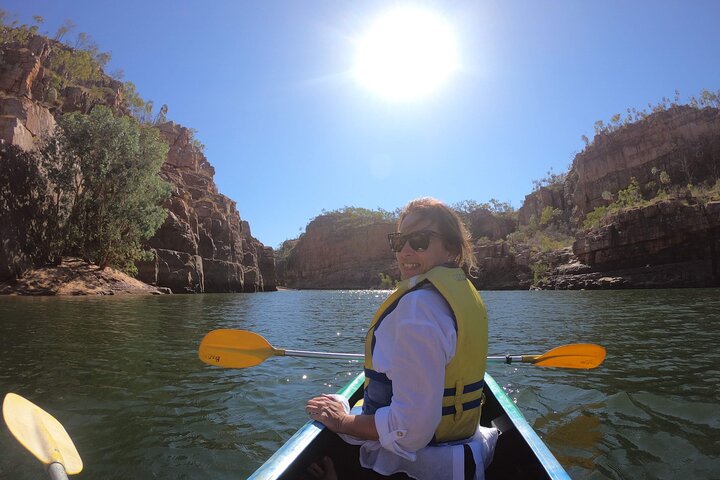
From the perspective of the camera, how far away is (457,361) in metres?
1.68

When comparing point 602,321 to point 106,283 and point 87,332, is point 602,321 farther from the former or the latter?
point 106,283

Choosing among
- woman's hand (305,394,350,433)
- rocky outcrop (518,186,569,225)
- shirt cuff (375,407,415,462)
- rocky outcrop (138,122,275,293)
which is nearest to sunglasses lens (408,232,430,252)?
shirt cuff (375,407,415,462)

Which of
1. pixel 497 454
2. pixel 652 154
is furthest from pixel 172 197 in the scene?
pixel 652 154

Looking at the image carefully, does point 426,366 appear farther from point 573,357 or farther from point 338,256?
point 338,256

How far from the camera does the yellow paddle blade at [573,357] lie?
400 cm

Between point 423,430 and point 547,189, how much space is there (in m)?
99.1

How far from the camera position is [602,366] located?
20.3 ft

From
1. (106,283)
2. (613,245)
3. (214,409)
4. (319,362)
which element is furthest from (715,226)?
(106,283)

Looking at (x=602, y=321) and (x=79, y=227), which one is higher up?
(x=79, y=227)

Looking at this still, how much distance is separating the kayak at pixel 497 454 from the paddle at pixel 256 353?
5.17ft

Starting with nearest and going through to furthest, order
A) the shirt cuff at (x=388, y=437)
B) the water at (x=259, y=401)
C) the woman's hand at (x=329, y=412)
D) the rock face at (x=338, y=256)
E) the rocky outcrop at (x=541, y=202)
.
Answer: the shirt cuff at (x=388, y=437) → the woman's hand at (x=329, y=412) → the water at (x=259, y=401) → the rocky outcrop at (x=541, y=202) → the rock face at (x=338, y=256)

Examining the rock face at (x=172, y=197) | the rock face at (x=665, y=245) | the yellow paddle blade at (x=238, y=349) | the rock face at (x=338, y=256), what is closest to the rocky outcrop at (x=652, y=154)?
the rock face at (x=665, y=245)

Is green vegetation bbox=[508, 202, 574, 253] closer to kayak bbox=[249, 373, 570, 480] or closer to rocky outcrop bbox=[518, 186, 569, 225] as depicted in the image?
rocky outcrop bbox=[518, 186, 569, 225]

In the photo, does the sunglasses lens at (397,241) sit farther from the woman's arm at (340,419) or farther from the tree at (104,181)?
the tree at (104,181)
